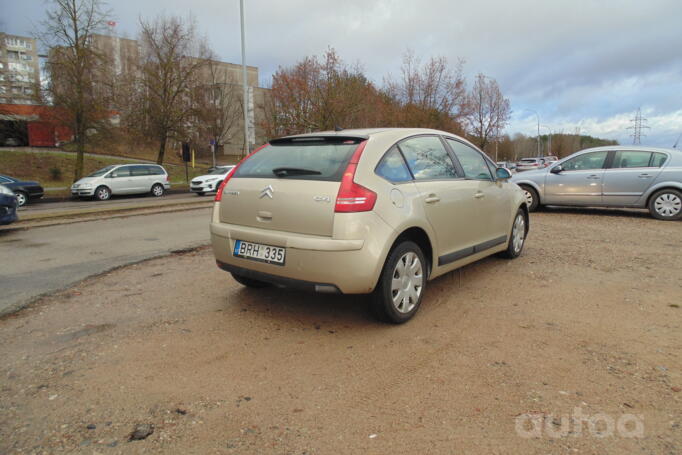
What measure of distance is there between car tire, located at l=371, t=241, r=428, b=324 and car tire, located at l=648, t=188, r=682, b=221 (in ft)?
26.4

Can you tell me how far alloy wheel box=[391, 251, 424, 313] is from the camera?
11.9 feet

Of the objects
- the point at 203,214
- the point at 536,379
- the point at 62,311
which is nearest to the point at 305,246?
the point at 536,379

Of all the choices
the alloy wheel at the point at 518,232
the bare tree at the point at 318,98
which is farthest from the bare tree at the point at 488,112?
the alloy wheel at the point at 518,232

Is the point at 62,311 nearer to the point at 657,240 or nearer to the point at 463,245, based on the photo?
the point at 463,245

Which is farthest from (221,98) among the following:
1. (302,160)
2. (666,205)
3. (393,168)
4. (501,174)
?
(393,168)

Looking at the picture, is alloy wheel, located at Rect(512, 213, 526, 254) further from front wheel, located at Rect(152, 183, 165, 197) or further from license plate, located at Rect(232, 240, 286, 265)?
front wheel, located at Rect(152, 183, 165, 197)

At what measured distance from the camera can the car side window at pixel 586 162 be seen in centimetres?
1010

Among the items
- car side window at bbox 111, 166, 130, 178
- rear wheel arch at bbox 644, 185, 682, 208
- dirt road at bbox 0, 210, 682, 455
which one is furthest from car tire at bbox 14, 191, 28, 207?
rear wheel arch at bbox 644, 185, 682, 208

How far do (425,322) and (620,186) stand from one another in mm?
8142

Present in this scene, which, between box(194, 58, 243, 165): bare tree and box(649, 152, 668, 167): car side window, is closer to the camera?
box(649, 152, 668, 167): car side window

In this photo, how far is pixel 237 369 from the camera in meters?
2.97

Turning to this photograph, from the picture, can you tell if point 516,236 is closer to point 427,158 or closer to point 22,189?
point 427,158

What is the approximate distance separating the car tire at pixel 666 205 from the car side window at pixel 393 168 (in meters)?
8.12

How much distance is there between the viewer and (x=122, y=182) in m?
21.0
